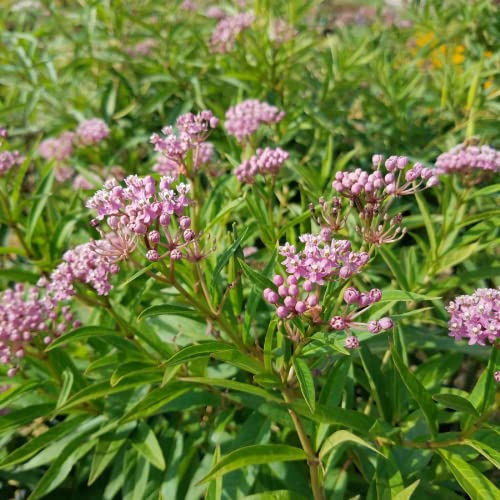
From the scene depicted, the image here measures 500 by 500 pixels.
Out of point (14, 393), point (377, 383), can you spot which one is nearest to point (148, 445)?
point (14, 393)

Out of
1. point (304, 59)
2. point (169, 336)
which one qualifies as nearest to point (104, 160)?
point (304, 59)

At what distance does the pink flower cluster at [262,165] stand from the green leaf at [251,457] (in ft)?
3.34

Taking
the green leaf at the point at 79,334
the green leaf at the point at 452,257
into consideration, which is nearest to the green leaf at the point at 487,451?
the green leaf at the point at 452,257

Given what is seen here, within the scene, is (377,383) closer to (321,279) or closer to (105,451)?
(321,279)

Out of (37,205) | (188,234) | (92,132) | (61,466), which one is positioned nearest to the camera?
(188,234)

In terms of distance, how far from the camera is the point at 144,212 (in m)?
1.52

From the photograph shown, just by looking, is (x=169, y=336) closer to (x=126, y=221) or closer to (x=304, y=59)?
(x=126, y=221)

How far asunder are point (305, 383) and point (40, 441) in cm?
121

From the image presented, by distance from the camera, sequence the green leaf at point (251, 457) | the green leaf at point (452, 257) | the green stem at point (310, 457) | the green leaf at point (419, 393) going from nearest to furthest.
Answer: the green leaf at point (251, 457)
the green leaf at point (419, 393)
the green stem at point (310, 457)
the green leaf at point (452, 257)

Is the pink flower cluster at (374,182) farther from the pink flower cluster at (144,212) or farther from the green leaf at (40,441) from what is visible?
the green leaf at (40,441)

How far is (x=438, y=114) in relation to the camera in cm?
391

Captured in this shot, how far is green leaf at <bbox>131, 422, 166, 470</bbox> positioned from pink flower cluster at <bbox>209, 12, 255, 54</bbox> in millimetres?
2318

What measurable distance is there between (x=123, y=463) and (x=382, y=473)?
111 centimetres

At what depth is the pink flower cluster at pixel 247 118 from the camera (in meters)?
2.50
